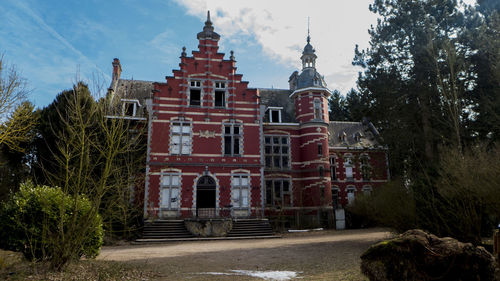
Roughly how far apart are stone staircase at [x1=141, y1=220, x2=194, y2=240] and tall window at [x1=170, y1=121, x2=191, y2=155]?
16.6 ft

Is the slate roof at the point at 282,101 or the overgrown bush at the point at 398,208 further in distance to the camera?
the slate roof at the point at 282,101

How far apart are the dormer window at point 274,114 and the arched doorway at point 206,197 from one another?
27.7 ft

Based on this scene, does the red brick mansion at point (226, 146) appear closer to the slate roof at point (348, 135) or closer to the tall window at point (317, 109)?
the tall window at point (317, 109)

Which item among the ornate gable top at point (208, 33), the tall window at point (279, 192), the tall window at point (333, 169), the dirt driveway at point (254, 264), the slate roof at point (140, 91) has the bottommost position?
the dirt driveway at point (254, 264)

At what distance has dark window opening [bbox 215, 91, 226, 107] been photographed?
25911 millimetres

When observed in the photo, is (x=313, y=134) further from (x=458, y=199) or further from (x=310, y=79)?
(x=458, y=199)

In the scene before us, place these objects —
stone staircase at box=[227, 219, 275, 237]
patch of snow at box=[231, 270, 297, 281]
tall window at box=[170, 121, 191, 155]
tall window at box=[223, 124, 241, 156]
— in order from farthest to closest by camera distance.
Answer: tall window at box=[223, 124, 241, 156]
tall window at box=[170, 121, 191, 155]
stone staircase at box=[227, 219, 275, 237]
patch of snow at box=[231, 270, 297, 281]

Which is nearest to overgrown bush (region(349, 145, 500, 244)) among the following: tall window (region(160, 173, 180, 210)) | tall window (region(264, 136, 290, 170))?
tall window (region(160, 173, 180, 210))

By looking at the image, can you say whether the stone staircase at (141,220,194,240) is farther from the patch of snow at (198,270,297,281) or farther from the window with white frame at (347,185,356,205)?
the window with white frame at (347,185,356,205)

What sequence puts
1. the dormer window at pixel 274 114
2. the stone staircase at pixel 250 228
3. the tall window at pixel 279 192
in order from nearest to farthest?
the stone staircase at pixel 250 228 < the tall window at pixel 279 192 < the dormer window at pixel 274 114

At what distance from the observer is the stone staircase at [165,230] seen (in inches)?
802

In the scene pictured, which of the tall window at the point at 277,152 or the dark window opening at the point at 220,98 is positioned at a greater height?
the dark window opening at the point at 220,98

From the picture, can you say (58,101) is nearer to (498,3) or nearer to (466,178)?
(466,178)

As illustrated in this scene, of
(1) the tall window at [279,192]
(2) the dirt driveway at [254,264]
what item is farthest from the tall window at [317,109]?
(2) the dirt driveway at [254,264]
